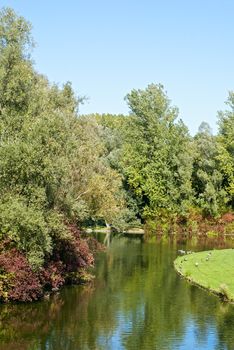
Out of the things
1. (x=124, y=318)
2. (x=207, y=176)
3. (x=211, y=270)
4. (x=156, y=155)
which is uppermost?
(x=156, y=155)

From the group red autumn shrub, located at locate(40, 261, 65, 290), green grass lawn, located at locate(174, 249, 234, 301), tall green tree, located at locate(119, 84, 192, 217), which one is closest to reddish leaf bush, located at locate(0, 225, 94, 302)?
red autumn shrub, located at locate(40, 261, 65, 290)

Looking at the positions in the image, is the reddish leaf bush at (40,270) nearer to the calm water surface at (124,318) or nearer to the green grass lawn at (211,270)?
the calm water surface at (124,318)

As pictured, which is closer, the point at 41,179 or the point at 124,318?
the point at 124,318

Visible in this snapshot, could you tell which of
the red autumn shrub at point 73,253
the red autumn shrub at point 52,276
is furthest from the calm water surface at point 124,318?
the red autumn shrub at point 73,253

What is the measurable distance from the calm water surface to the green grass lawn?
0.98 m

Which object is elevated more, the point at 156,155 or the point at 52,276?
the point at 156,155

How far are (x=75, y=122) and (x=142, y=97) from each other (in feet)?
161

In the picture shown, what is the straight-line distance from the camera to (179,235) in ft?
275

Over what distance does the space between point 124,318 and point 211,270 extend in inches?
617

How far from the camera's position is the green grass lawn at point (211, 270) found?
38900mm

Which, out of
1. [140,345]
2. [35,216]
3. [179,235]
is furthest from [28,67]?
[179,235]

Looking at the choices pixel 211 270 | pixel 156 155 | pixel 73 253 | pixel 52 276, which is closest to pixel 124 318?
pixel 52 276

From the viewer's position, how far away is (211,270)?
1781 inches

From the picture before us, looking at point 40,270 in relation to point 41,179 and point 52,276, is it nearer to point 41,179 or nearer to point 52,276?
point 52,276
